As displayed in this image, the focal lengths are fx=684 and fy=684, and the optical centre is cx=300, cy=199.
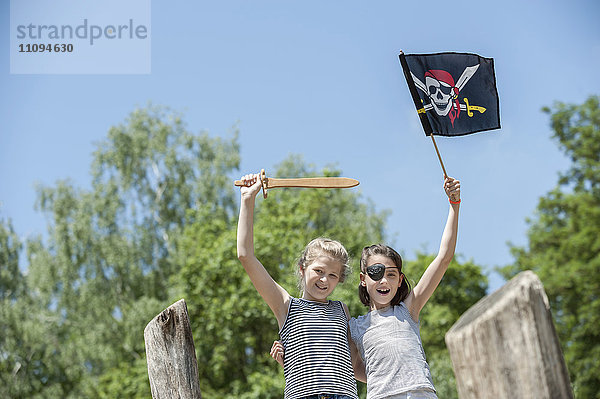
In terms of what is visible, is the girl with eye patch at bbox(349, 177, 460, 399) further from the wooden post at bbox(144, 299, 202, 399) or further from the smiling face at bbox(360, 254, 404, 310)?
the wooden post at bbox(144, 299, 202, 399)

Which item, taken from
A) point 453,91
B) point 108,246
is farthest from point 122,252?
point 453,91

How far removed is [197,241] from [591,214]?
11313 mm

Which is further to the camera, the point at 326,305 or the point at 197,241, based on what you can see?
the point at 197,241

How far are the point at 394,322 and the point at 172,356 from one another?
4.28 feet

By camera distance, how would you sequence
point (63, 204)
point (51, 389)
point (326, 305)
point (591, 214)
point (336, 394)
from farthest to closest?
point (63, 204)
point (51, 389)
point (591, 214)
point (326, 305)
point (336, 394)

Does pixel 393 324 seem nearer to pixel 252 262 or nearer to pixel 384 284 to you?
pixel 384 284

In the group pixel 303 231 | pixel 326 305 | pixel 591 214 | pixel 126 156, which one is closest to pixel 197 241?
pixel 303 231

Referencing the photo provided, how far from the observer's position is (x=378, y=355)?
3779 mm

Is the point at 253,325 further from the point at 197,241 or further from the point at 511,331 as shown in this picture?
the point at 511,331

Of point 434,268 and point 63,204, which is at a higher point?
point 63,204

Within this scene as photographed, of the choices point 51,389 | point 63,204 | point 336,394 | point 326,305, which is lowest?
point 51,389

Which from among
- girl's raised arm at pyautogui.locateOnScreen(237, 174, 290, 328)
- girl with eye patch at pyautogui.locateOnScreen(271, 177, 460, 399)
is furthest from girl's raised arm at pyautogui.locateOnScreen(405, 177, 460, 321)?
girl's raised arm at pyautogui.locateOnScreen(237, 174, 290, 328)

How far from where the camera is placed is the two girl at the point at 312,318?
3660 mm

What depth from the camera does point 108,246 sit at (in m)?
22.4
